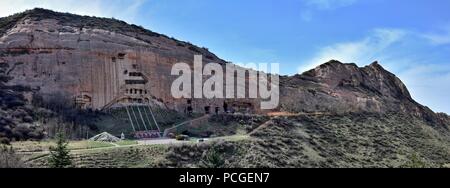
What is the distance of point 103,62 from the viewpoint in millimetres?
53312

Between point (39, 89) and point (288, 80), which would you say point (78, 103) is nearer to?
point (39, 89)

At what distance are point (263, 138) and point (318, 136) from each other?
26.4ft

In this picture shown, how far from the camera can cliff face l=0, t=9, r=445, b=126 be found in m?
50.9

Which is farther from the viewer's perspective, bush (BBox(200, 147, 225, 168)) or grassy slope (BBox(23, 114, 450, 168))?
grassy slope (BBox(23, 114, 450, 168))

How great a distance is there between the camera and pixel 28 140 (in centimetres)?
3881

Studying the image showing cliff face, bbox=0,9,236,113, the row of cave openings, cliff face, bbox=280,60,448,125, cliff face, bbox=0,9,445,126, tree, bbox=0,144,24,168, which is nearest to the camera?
tree, bbox=0,144,24,168

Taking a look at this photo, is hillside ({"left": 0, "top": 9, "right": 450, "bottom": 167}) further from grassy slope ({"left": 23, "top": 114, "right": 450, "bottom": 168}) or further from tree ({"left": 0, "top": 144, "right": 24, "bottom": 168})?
tree ({"left": 0, "top": 144, "right": 24, "bottom": 168})

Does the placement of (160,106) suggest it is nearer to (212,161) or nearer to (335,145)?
(335,145)

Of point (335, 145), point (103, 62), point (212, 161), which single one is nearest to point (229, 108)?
point (335, 145)

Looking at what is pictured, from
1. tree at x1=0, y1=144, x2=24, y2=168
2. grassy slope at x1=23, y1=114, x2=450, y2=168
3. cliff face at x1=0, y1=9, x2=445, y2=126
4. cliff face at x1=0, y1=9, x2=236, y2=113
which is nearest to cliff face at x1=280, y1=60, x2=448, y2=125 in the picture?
cliff face at x1=0, y1=9, x2=445, y2=126

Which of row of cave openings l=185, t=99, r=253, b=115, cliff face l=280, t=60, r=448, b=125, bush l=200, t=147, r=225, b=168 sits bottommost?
bush l=200, t=147, r=225, b=168

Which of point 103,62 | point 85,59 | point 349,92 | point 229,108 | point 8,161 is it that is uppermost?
point 85,59

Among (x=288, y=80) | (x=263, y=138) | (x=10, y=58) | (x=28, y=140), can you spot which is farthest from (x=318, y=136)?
(x=10, y=58)
